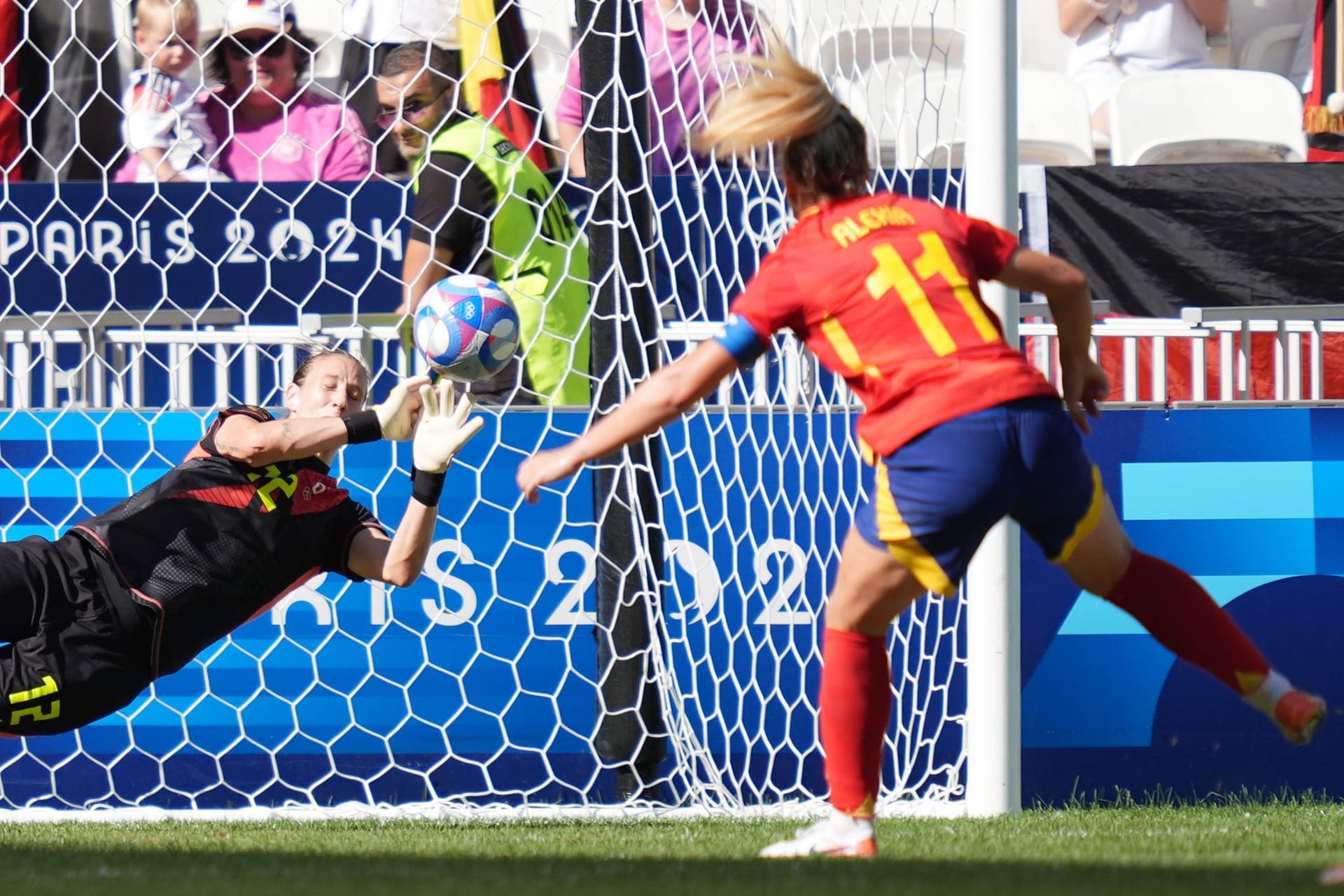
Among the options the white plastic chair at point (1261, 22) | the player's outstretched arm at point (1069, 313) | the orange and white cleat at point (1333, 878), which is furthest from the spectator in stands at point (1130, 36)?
the orange and white cleat at point (1333, 878)

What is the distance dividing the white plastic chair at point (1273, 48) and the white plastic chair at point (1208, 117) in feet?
2.25

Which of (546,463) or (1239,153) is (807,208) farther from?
(1239,153)

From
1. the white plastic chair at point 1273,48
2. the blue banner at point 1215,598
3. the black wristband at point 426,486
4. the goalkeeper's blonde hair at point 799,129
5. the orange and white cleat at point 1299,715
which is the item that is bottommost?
the blue banner at point 1215,598

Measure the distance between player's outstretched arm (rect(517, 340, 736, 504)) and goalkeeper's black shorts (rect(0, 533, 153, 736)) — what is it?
5.34 feet

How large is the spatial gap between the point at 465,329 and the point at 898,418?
1437 mm

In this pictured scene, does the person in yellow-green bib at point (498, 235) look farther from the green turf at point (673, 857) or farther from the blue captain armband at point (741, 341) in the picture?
the blue captain armband at point (741, 341)

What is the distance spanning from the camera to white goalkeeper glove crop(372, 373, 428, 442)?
13.7ft

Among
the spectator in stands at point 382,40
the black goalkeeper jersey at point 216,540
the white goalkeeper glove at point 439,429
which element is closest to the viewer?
the white goalkeeper glove at point 439,429

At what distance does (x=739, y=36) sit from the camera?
5430 millimetres

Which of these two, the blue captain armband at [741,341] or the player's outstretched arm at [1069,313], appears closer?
the blue captain armband at [741,341]

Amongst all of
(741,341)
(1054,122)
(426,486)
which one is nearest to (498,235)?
(426,486)

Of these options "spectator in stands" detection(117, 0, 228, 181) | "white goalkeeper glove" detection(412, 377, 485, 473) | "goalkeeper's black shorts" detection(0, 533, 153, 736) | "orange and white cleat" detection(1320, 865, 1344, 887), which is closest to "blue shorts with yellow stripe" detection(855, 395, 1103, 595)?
"orange and white cleat" detection(1320, 865, 1344, 887)

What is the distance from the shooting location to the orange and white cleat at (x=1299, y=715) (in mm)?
3213

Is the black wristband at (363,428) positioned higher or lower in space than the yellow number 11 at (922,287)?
lower
